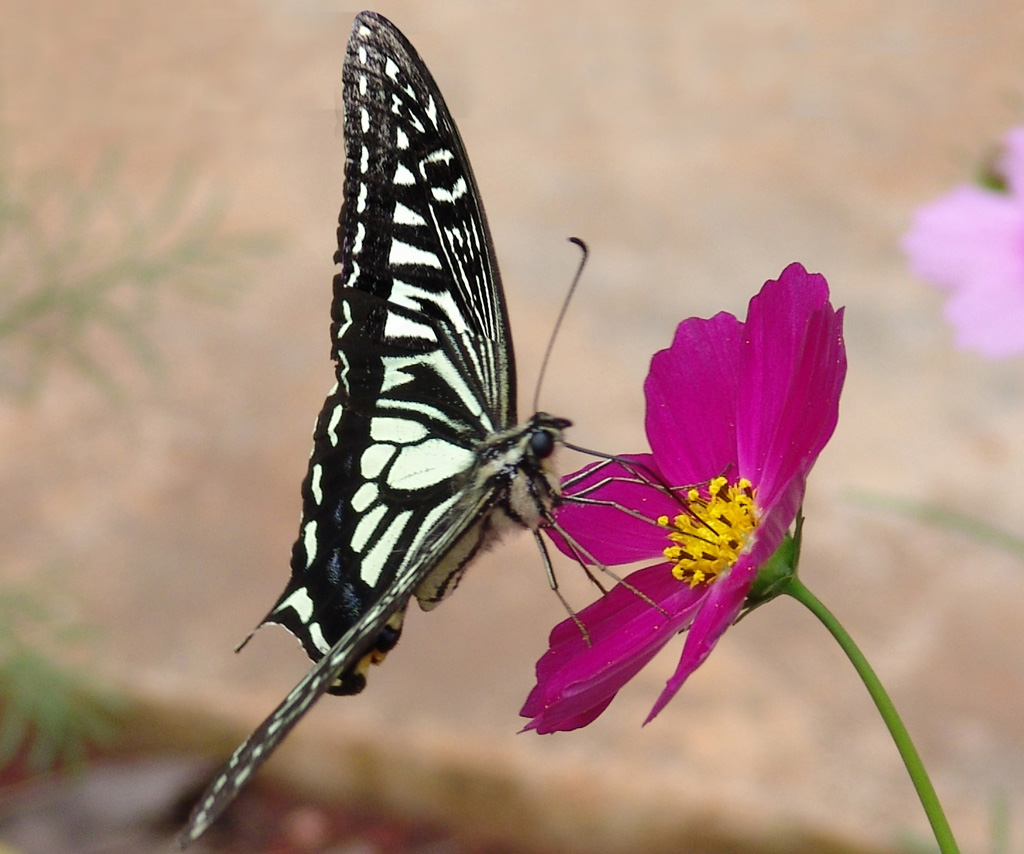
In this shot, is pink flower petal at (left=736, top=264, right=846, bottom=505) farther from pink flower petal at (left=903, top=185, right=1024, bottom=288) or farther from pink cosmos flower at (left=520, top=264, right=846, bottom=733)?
pink flower petal at (left=903, top=185, right=1024, bottom=288)

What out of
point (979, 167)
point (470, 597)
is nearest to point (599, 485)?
point (979, 167)

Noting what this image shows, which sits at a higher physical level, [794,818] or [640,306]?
[640,306]

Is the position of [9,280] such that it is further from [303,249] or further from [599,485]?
[599,485]

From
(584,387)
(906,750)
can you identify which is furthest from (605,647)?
(584,387)

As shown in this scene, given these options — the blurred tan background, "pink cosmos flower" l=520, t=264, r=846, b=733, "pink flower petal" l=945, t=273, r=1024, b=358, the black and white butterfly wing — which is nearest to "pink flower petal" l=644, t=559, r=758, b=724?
"pink cosmos flower" l=520, t=264, r=846, b=733

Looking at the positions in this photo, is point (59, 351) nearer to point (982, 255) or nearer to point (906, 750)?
point (982, 255)
